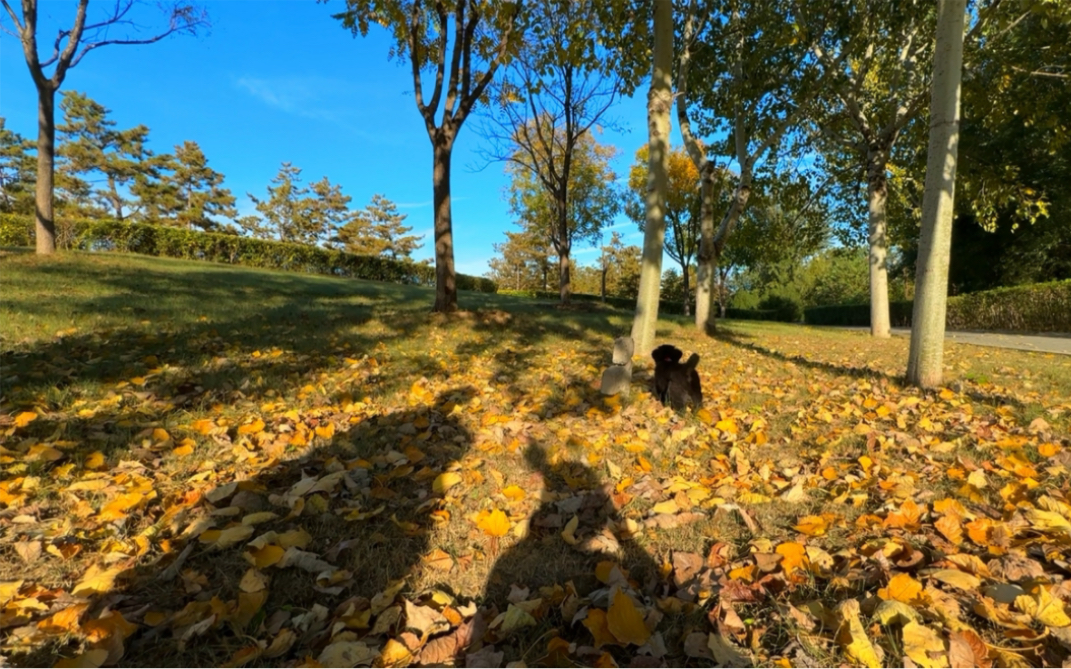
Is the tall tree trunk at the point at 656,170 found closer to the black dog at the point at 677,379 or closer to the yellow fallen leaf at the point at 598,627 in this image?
the black dog at the point at 677,379

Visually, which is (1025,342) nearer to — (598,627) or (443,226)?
(443,226)

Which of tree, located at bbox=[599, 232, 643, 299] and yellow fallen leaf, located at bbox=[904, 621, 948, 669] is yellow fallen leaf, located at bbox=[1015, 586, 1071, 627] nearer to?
yellow fallen leaf, located at bbox=[904, 621, 948, 669]

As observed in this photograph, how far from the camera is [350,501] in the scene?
8.66ft

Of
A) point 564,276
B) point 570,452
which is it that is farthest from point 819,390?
point 564,276

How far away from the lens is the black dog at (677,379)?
436 centimetres

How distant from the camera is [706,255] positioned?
10.9 meters

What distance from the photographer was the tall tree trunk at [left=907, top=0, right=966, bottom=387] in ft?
15.3

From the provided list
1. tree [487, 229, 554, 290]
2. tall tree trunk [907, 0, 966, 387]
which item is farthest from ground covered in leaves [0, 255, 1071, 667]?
tree [487, 229, 554, 290]

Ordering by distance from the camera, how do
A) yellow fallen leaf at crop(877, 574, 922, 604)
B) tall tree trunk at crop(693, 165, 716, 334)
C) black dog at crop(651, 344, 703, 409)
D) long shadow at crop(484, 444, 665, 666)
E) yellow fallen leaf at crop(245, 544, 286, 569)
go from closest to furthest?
yellow fallen leaf at crop(877, 574, 922, 604) → long shadow at crop(484, 444, 665, 666) → yellow fallen leaf at crop(245, 544, 286, 569) → black dog at crop(651, 344, 703, 409) → tall tree trunk at crop(693, 165, 716, 334)

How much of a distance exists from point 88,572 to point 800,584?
289 centimetres

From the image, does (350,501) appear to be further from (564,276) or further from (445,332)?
(564,276)

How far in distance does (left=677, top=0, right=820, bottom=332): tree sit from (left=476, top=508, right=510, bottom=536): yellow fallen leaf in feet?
30.7

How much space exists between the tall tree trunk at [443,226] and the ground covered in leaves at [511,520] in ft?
14.9

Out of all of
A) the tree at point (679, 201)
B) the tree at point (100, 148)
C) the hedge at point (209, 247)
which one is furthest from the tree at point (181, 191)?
the tree at point (679, 201)
